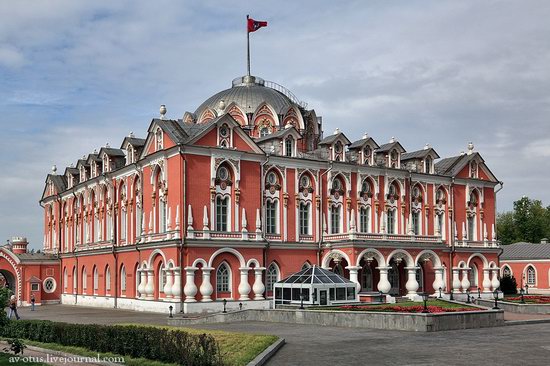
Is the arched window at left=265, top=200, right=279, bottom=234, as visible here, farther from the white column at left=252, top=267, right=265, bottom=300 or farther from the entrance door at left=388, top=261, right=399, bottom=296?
the entrance door at left=388, top=261, right=399, bottom=296

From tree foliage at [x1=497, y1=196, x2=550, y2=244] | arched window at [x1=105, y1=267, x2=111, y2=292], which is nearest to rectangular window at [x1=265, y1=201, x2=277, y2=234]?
arched window at [x1=105, y1=267, x2=111, y2=292]

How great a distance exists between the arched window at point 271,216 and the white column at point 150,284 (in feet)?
29.0

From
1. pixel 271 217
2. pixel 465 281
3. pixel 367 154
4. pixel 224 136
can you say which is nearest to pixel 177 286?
pixel 271 217

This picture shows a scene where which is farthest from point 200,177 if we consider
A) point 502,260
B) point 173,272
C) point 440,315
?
point 502,260

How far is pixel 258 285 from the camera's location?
47688 millimetres

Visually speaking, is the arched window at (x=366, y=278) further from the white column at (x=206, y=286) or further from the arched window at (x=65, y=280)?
the arched window at (x=65, y=280)

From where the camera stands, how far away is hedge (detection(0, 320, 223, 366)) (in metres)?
19.0

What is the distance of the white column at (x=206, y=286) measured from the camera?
44.8 metres

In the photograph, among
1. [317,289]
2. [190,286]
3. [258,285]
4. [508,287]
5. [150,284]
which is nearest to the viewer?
[317,289]

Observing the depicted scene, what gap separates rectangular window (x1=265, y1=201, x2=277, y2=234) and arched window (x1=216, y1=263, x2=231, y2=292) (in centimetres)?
502

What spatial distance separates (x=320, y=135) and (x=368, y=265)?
1448cm

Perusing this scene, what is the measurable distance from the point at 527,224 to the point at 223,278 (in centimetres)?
7241

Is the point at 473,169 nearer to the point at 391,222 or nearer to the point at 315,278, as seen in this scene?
the point at 391,222

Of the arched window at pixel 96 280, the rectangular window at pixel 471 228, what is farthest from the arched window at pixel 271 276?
the rectangular window at pixel 471 228
